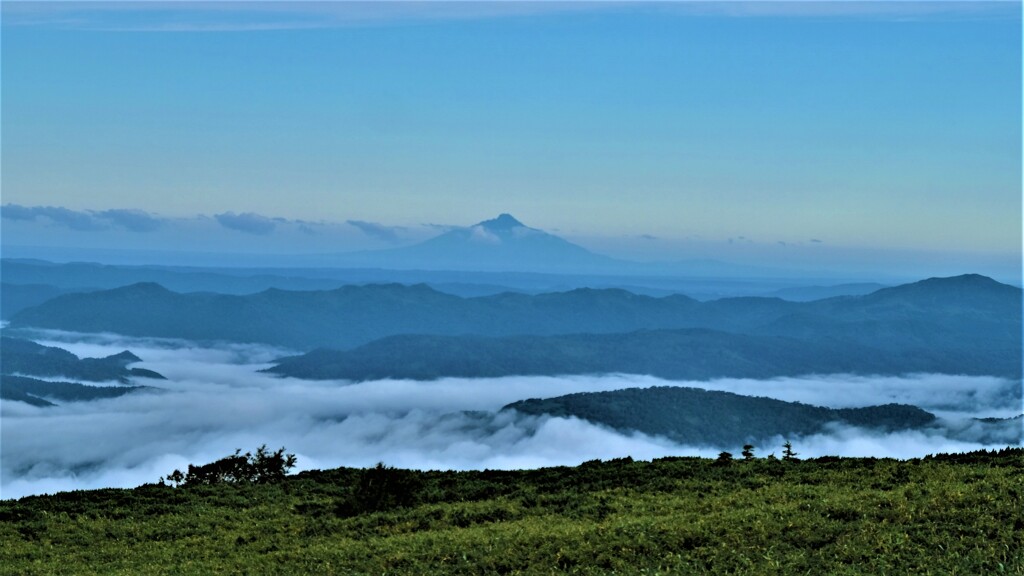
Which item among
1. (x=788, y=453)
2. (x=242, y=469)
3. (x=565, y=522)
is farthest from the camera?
(x=242, y=469)

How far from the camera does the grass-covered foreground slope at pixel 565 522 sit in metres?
23.1

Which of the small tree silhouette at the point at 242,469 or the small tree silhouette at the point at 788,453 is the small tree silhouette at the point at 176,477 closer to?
the small tree silhouette at the point at 242,469

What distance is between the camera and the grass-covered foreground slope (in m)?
23.1

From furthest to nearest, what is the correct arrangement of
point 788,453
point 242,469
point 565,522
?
point 242,469
point 788,453
point 565,522

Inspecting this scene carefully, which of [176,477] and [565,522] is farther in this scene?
[176,477]

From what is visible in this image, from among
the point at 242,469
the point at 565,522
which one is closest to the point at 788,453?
the point at 565,522

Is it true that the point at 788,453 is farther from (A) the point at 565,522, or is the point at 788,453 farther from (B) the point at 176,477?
(B) the point at 176,477

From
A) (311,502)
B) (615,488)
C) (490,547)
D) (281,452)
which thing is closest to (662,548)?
(490,547)

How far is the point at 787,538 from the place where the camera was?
24078 mm

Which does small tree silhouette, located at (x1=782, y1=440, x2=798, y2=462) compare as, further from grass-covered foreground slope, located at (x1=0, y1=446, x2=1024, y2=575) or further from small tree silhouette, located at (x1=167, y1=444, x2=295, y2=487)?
small tree silhouette, located at (x1=167, y1=444, x2=295, y2=487)

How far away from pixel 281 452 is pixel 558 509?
1842cm

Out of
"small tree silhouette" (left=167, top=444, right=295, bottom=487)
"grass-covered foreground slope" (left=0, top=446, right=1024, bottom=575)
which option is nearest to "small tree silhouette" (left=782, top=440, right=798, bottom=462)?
"grass-covered foreground slope" (left=0, top=446, right=1024, bottom=575)

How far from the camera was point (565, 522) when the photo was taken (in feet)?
99.0

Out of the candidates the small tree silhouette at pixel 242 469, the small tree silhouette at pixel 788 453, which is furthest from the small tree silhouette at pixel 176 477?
the small tree silhouette at pixel 788 453
